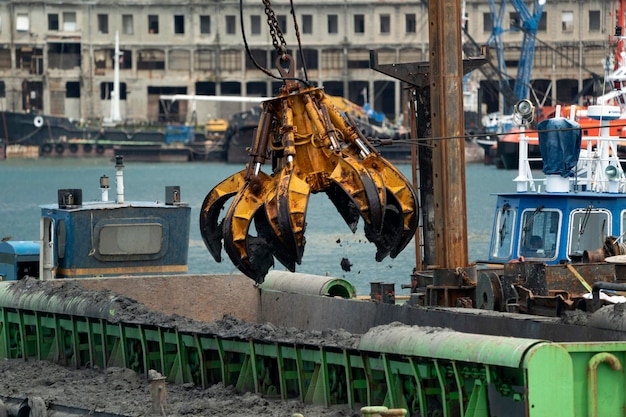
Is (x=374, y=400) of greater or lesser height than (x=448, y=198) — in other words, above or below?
below

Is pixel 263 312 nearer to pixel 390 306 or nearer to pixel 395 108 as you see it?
pixel 390 306

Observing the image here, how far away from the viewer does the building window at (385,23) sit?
133750mm

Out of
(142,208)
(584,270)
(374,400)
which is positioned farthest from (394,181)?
(142,208)

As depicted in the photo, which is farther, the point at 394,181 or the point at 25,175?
the point at 25,175

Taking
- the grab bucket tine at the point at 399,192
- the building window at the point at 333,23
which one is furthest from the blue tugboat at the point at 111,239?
the building window at the point at 333,23

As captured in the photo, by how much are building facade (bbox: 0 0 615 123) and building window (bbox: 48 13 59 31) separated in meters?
0.09

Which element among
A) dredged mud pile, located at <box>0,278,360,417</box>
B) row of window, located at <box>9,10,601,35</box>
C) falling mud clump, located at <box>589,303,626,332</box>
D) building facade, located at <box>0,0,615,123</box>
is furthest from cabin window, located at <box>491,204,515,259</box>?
building facade, located at <box>0,0,615,123</box>

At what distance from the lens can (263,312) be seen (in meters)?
20.1

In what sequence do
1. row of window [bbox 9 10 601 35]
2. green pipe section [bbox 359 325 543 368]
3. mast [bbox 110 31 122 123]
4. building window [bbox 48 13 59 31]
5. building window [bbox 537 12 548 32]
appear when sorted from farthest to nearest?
building window [bbox 48 13 59 31]
building window [bbox 537 12 548 32]
row of window [bbox 9 10 601 35]
mast [bbox 110 31 122 123]
green pipe section [bbox 359 325 543 368]

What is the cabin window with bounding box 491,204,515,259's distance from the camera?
22173mm

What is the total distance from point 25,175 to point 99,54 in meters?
31.4

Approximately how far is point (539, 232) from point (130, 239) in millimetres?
6044

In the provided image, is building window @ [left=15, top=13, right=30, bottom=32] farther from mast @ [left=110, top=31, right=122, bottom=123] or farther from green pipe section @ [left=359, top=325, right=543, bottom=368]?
green pipe section @ [left=359, top=325, right=543, bottom=368]

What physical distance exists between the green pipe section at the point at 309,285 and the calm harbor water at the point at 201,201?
1.00m
